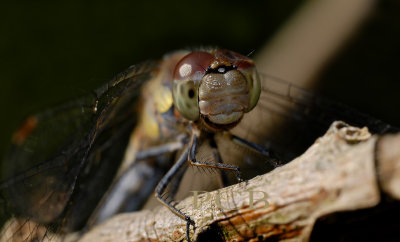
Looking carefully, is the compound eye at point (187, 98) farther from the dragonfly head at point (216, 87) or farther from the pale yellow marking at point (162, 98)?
the pale yellow marking at point (162, 98)

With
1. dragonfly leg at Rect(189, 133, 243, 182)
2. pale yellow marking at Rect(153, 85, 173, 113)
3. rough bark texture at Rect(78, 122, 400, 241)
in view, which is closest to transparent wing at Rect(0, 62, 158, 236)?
pale yellow marking at Rect(153, 85, 173, 113)

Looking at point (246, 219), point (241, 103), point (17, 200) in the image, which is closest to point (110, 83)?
point (241, 103)

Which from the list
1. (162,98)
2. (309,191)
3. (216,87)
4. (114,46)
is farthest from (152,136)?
(309,191)

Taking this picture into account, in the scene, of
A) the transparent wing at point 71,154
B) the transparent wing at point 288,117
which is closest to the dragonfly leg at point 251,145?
the transparent wing at point 288,117

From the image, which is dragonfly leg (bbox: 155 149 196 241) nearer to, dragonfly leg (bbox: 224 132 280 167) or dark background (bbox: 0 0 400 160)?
dragonfly leg (bbox: 224 132 280 167)

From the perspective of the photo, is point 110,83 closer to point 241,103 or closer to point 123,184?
point 241,103
